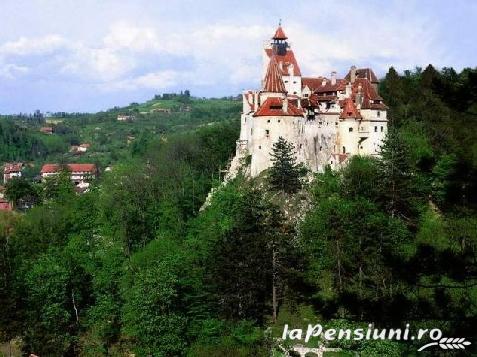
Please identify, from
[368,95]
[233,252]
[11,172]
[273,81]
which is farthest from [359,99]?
[11,172]

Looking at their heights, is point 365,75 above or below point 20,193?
above

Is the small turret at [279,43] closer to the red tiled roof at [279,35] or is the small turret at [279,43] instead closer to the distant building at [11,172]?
the red tiled roof at [279,35]

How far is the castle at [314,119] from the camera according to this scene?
53.5 meters

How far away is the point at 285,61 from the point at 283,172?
39.1 ft

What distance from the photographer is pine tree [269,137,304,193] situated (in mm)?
51781

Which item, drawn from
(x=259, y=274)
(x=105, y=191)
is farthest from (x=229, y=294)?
(x=105, y=191)

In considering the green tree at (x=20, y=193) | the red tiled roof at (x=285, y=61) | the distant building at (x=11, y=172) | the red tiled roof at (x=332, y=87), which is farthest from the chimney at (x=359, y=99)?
the distant building at (x=11, y=172)

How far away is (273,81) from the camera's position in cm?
5469

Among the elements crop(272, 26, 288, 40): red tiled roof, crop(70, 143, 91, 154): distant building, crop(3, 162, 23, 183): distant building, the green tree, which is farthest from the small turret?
crop(70, 143, 91, 154): distant building

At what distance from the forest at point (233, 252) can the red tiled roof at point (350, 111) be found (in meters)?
3.38

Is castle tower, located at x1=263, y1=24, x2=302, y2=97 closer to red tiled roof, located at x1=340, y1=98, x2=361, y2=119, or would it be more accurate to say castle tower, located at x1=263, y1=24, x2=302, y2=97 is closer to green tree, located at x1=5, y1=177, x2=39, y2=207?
red tiled roof, located at x1=340, y1=98, x2=361, y2=119

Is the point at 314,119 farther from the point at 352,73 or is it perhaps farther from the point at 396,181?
the point at 396,181

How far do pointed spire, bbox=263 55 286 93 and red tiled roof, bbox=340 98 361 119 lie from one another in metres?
5.43

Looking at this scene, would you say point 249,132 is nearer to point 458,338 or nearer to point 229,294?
point 229,294
